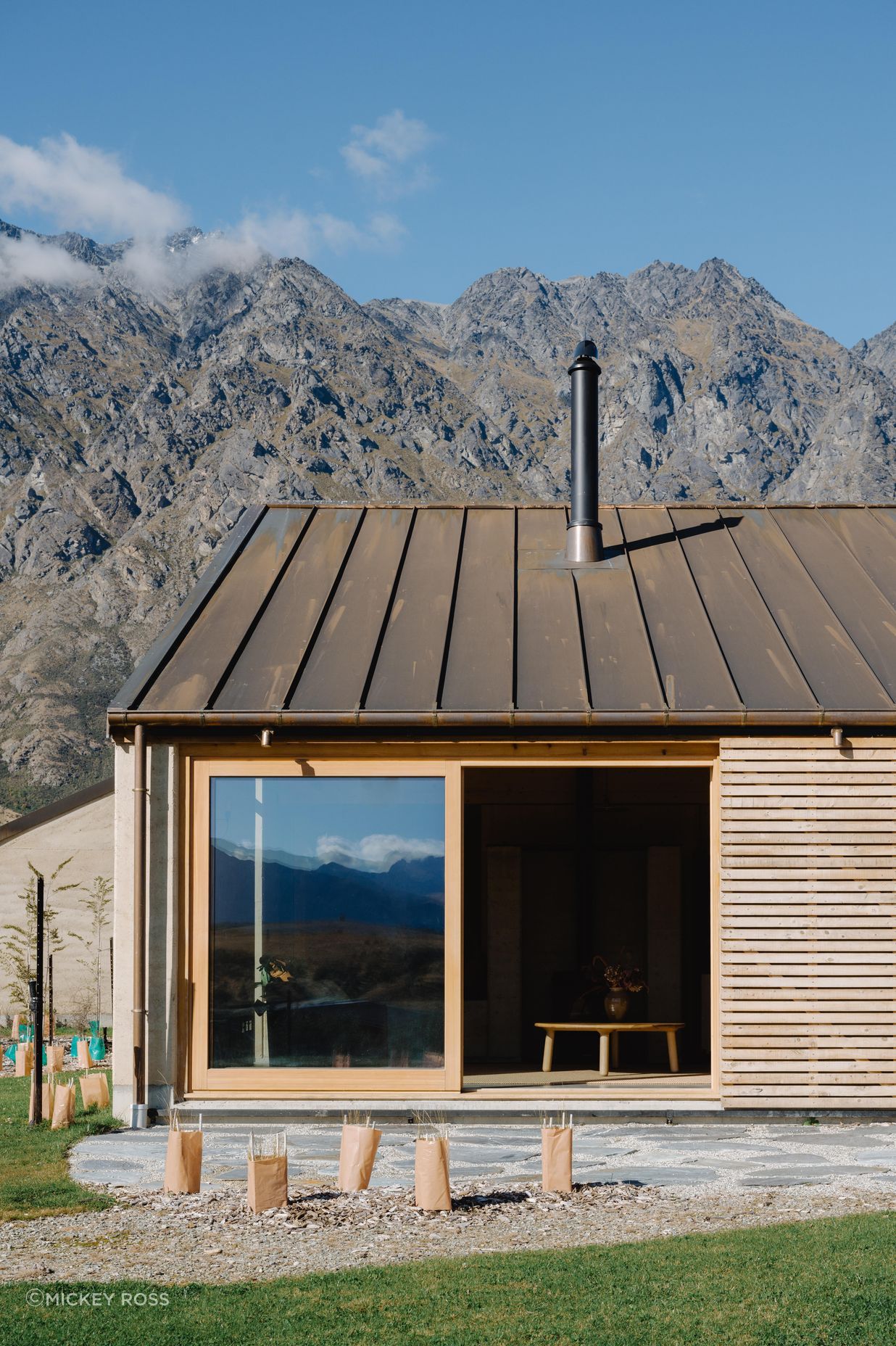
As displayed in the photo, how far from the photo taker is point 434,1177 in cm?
667

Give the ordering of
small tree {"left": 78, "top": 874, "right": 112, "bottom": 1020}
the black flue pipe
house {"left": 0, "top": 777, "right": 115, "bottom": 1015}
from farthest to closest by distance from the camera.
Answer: house {"left": 0, "top": 777, "right": 115, "bottom": 1015}
small tree {"left": 78, "top": 874, "right": 112, "bottom": 1020}
the black flue pipe

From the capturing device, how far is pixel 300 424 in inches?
5094

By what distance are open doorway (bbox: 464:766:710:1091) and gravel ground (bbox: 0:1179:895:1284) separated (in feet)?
17.2

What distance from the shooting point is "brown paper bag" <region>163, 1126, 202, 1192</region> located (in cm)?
707

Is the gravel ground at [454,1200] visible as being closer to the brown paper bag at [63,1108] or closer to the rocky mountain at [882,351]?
the brown paper bag at [63,1108]

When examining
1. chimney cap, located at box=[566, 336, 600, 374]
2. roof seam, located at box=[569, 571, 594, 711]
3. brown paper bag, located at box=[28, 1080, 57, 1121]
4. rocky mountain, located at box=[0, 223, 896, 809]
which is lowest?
brown paper bag, located at box=[28, 1080, 57, 1121]

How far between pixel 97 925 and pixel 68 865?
1.08 m

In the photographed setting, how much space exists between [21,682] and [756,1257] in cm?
8815

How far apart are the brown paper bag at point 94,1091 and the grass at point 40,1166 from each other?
0.09 meters

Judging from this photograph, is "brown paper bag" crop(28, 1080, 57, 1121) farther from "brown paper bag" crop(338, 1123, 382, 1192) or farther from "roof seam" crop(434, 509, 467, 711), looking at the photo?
"roof seam" crop(434, 509, 467, 711)

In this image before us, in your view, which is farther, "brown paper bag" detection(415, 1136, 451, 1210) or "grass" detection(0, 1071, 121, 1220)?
"grass" detection(0, 1071, 121, 1220)

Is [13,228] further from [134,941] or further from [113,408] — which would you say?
[134,941]

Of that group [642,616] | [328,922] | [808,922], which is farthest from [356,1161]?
[642,616]

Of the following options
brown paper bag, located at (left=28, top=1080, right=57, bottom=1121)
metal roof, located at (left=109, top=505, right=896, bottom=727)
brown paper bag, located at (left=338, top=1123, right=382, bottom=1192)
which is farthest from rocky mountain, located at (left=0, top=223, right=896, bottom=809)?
brown paper bag, located at (left=338, top=1123, right=382, bottom=1192)
